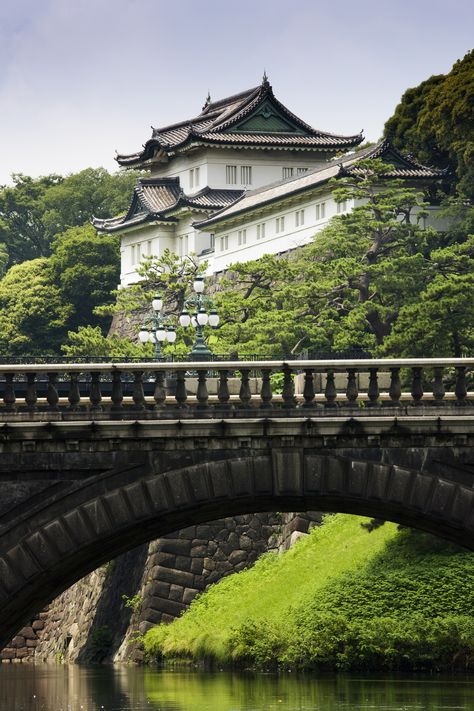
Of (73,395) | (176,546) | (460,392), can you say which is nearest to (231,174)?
(176,546)

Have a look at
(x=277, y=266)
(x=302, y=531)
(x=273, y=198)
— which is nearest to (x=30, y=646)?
(x=302, y=531)

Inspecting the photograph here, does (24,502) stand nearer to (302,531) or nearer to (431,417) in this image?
(431,417)

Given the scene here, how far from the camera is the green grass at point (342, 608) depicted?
48.2m

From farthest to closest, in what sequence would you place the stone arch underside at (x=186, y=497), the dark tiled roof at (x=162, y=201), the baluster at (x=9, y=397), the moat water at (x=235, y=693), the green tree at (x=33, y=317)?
the green tree at (x=33, y=317)
the dark tiled roof at (x=162, y=201)
the moat water at (x=235, y=693)
the baluster at (x=9, y=397)
the stone arch underside at (x=186, y=497)

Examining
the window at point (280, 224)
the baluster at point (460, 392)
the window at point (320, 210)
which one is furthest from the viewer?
the window at point (280, 224)

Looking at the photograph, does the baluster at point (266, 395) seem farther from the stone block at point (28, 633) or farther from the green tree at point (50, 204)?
the green tree at point (50, 204)

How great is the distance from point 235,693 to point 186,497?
1522cm

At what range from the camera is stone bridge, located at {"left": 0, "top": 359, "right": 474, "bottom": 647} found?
102 feet

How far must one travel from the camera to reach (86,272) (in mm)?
105438

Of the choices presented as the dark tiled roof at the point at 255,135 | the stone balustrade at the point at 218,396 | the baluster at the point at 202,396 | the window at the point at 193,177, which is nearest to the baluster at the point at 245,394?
the stone balustrade at the point at 218,396

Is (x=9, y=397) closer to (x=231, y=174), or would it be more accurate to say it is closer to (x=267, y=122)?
(x=231, y=174)

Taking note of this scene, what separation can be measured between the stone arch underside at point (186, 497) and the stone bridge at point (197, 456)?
0.02m

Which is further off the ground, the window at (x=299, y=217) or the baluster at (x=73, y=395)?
the window at (x=299, y=217)

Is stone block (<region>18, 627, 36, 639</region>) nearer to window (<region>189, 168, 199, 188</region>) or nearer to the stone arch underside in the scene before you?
the stone arch underside
